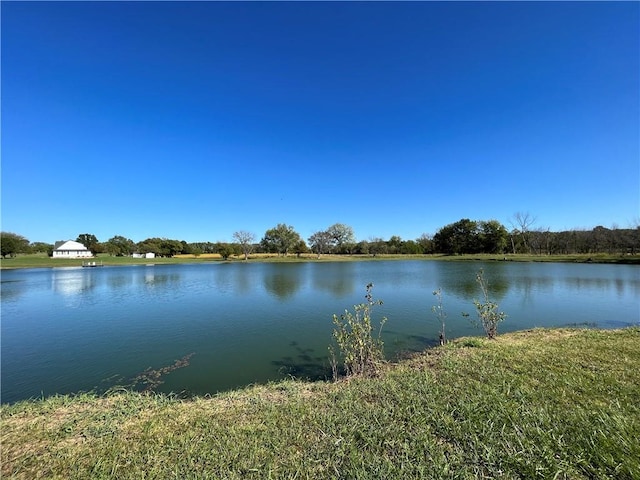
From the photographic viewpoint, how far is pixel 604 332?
25.9 ft

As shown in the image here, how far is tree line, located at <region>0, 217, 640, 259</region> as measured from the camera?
2199 inches

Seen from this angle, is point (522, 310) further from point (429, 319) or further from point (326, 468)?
point (326, 468)

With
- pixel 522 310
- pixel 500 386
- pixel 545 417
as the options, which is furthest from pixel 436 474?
pixel 522 310

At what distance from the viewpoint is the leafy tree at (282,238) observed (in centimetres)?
7650

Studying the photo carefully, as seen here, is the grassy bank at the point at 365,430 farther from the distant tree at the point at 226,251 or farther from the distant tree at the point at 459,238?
the distant tree at the point at 459,238

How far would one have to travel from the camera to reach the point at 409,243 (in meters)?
85.9

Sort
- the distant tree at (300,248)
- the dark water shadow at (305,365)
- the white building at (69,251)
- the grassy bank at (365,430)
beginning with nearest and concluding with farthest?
the grassy bank at (365,430)
the dark water shadow at (305,365)
the distant tree at (300,248)
the white building at (69,251)

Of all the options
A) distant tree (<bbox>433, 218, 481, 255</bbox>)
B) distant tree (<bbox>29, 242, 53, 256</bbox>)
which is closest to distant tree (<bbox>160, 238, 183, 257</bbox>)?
distant tree (<bbox>29, 242, 53, 256</bbox>)

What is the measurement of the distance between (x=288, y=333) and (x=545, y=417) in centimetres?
789

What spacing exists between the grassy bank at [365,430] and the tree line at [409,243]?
69326 mm

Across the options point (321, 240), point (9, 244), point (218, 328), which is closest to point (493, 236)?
point (321, 240)

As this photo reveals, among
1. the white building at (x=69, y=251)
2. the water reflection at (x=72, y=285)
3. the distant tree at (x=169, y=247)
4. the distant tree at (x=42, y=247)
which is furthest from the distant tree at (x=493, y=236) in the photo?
the distant tree at (x=42, y=247)

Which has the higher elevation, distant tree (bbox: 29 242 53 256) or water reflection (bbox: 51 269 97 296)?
distant tree (bbox: 29 242 53 256)

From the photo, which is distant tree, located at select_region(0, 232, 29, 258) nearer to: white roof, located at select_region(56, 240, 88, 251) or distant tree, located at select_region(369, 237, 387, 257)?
white roof, located at select_region(56, 240, 88, 251)
